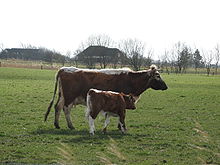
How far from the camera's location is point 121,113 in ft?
38.7

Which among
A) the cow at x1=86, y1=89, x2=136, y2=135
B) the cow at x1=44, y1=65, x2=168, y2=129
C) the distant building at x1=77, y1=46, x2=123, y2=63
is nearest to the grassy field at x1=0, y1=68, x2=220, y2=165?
the cow at x1=86, y1=89, x2=136, y2=135

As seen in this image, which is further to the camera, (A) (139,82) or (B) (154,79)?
(B) (154,79)

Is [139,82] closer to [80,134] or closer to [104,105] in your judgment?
[104,105]

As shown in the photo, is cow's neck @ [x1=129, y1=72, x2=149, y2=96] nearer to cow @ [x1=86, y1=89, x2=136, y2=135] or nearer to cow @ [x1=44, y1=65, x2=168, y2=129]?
cow @ [x1=44, y1=65, x2=168, y2=129]

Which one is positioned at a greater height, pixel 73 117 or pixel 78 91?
pixel 78 91

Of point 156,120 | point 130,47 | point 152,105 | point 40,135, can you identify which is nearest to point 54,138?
point 40,135

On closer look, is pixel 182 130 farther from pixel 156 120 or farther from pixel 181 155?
pixel 181 155

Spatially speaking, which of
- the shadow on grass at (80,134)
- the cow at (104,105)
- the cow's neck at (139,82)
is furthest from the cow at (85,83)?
the cow at (104,105)

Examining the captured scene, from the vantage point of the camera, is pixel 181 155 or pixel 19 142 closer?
pixel 181 155

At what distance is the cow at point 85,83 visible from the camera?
13164 millimetres

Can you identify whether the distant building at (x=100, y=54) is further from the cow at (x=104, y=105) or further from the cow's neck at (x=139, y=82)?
the cow at (x=104, y=105)

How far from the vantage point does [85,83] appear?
43.4 feet

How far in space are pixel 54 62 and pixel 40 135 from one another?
109m

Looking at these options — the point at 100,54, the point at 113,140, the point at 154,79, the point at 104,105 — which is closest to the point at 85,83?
the point at 104,105
